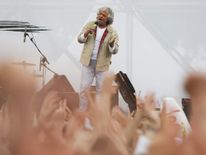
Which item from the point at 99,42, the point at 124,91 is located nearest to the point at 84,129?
the point at 124,91

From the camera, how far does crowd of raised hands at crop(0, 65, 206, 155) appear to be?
1.01 feet

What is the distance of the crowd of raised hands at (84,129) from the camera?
31 centimetres

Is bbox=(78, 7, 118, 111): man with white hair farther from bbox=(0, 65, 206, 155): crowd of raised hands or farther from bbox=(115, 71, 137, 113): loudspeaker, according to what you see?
bbox=(0, 65, 206, 155): crowd of raised hands

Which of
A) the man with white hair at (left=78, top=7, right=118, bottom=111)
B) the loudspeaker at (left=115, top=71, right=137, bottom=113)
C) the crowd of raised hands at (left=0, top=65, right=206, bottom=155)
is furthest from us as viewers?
the man with white hair at (left=78, top=7, right=118, bottom=111)

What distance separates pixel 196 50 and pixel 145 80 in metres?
0.52

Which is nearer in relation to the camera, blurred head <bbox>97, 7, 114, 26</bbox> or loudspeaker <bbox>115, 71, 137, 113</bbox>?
loudspeaker <bbox>115, 71, 137, 113</bbox>

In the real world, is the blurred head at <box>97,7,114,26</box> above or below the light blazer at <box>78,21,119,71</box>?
above

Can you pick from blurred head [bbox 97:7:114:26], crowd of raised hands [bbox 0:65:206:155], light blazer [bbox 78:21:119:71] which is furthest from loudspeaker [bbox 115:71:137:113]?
blurred head [bbox 97:7:114:26]

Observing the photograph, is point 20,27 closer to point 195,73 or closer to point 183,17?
point 183,17

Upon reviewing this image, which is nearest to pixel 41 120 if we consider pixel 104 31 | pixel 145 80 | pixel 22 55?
pixel 22 55

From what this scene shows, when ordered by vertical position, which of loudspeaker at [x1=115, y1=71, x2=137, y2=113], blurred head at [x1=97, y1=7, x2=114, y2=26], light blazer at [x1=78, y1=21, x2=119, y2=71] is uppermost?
blurred head at [x1=97, y1=7, x2=114, y2=26]

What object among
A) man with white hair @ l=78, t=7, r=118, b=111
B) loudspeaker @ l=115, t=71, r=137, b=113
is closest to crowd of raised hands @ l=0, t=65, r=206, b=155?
loudspeaker @ l=115, t=71, r=137, b=113

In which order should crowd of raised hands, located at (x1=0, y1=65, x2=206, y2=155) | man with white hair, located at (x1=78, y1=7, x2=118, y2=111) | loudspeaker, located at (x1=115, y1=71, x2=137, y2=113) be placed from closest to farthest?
crowd of raised hands, located at (x1=0, y1=65, x2=206, y2=155) < loudspeaker, located at (x1=115, y1=71, x2=137, y2=113) < man with white hair, located at (x1=78, y1=7, x2=118, y2=111)

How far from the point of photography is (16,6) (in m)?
4.99
